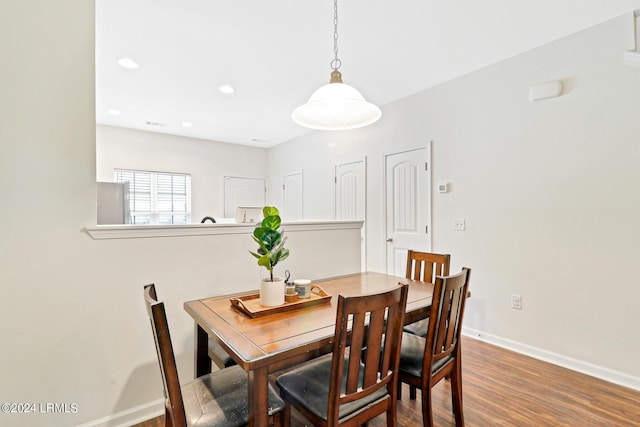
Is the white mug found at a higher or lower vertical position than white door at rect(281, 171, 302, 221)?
lower

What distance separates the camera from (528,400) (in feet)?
6.88

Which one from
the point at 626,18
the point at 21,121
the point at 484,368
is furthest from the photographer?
the point at 484,368

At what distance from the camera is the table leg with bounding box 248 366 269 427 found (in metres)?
1.12

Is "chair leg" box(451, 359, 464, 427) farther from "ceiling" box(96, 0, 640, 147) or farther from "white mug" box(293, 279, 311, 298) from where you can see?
"ceiling" box(96, 0, 640, 147)

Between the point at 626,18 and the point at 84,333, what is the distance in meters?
4.15

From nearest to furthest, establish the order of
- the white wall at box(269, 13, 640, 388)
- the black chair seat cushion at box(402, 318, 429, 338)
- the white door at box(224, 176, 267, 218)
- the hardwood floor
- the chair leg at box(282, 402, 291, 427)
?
the chair leg at box(282, 402, 291, 427)
the hardwood floor
the black chair seat cushion at box(402, 318, 429, 338)
the white wall at box(269, 13, 640, 388)
the white door at box(224, 176, 267, 218)

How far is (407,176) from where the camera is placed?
3783 millimetres

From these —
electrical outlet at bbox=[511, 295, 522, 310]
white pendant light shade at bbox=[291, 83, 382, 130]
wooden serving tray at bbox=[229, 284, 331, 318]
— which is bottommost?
electrical outlet at bbox=[511, 295, 522, 310]

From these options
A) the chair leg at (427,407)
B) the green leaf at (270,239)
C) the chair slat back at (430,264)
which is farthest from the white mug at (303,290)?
the chair slat back at (430,264)

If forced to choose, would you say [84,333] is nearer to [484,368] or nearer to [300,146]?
[484,368]

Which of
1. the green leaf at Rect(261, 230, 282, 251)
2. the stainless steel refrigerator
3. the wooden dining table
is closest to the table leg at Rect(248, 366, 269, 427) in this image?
the wooden dining table

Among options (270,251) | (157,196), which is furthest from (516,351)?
(157,196)

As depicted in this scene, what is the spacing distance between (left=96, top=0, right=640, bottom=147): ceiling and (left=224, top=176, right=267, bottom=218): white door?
231cm

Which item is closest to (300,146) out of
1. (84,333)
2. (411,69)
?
(411,69)
